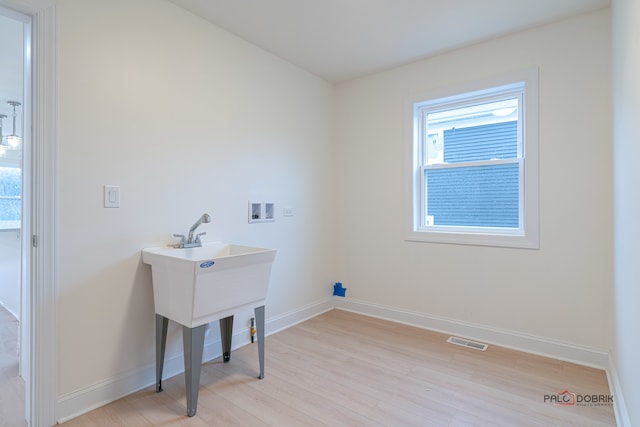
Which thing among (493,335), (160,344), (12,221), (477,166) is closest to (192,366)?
(160,344)

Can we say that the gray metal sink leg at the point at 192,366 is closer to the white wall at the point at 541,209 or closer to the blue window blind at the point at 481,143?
the white wall at the point at 541,209

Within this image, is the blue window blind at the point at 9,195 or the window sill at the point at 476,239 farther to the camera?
the blue window blind at the point at 9,195

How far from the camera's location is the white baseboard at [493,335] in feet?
7.67

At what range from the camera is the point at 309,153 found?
3367 millimetres

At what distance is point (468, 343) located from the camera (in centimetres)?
272

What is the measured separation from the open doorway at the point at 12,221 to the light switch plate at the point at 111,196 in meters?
0.37

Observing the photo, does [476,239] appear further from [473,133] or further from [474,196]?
[473,133]

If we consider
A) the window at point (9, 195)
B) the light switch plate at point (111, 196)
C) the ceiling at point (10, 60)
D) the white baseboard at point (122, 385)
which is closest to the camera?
the white baseboard at point (122, 385)

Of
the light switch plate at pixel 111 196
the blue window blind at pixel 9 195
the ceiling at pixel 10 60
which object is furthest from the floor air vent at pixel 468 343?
the blue window blind at pixel 9 195

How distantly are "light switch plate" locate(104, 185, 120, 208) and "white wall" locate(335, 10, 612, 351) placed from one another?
2.24m

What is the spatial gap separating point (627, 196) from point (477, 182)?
4.13ft

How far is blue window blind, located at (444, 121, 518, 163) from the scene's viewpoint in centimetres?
275

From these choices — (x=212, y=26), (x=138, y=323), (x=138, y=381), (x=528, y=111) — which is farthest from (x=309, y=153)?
(x=138, y=381)

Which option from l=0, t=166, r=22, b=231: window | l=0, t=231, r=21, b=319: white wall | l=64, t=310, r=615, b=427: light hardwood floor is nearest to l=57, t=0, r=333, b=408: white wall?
l=64, t=310, r=615, b=427: light hardwood floor
